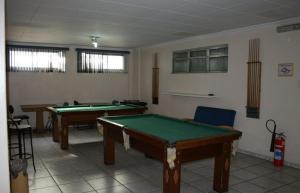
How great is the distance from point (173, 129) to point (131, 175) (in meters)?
1.04

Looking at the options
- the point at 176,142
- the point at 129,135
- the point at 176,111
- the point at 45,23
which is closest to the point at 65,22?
the point at 45,23

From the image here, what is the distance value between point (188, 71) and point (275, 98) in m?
2.44

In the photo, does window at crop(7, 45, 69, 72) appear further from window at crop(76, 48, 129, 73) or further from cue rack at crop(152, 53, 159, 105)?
cue rack at crop(152, 53, 159, 105)

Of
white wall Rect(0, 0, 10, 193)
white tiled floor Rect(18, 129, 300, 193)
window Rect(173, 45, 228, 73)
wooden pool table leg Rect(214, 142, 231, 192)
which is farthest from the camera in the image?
window Rect(173, 45, 228, 73)

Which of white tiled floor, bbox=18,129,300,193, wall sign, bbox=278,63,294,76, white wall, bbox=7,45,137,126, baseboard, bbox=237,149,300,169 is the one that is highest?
wall sign, bbox=278,63,294,76

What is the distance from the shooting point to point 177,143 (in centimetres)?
281

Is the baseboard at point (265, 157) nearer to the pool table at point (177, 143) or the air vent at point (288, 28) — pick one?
the pool table at point (177, 143)

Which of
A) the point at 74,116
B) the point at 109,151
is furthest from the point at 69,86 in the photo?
the point at 109,151

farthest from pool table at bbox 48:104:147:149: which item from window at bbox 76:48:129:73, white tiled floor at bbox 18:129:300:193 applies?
window at bbox 76:48:129:73

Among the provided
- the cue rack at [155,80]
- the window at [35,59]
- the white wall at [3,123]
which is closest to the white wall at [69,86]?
the window at [35,59]

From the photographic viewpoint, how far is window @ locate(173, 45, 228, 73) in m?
5.64

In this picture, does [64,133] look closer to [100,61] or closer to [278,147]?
[100,61]

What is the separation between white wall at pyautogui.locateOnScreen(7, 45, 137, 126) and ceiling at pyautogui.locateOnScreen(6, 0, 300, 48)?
1627 millimetres

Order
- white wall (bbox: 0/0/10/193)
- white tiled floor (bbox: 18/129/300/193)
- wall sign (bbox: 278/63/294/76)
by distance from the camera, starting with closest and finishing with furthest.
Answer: white wall (bbox: 0/0/10/193) < white tiled floor (bbox: 18/129/300/193) < wall sign (bbox: 278/63/294/76)
